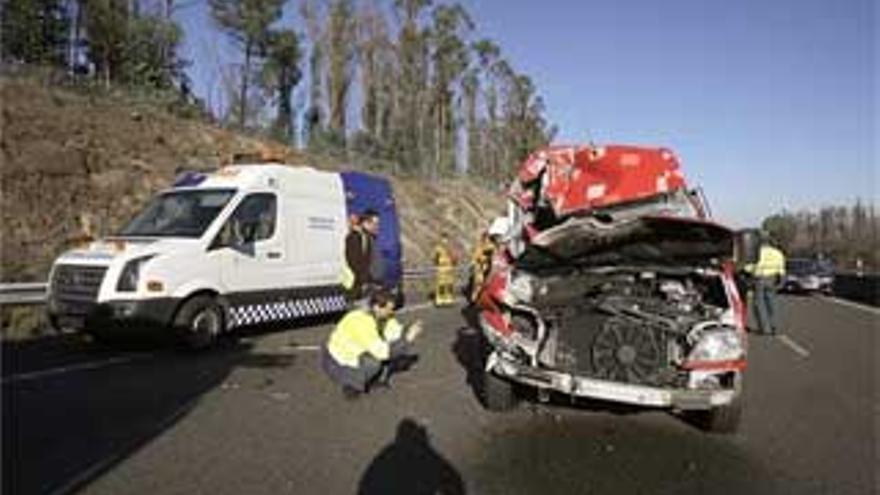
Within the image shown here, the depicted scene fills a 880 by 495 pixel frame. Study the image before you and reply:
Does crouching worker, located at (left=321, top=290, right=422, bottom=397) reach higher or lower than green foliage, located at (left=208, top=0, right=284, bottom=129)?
lower

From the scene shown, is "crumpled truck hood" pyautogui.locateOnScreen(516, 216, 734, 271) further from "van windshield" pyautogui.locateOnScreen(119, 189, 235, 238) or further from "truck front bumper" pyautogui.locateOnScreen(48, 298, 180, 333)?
"van windshield" pyautogui.locateOnScreen(119, 189, 235, 238)

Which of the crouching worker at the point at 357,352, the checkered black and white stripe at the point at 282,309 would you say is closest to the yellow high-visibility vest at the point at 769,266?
the checkered black and white stripe at the point at 282,309

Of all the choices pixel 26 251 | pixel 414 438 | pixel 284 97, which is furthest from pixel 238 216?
pixel 284 97

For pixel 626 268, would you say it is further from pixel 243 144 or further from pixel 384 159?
pixel 384 159

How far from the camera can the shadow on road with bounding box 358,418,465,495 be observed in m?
6.14

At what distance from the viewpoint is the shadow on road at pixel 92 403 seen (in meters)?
6.57

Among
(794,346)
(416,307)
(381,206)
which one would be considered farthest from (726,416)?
(416,307)

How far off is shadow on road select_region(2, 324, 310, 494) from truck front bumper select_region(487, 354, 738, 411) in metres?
2.82

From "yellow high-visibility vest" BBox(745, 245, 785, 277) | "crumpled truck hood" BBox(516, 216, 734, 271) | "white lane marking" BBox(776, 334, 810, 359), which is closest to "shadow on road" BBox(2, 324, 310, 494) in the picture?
"crumpled truck hood" BBox(516, 216, 734, 271)

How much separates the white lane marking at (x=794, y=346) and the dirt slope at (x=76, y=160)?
33.0 feet

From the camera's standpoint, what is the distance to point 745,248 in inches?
356

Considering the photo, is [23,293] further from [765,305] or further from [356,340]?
[765,305]

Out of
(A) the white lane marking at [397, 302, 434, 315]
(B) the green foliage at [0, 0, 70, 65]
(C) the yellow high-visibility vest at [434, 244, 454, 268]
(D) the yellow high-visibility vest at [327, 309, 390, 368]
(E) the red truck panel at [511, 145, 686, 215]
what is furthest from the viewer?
(B) the green foliage at [0, 0, 70, 65]

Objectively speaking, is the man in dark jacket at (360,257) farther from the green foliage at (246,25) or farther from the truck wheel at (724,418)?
the green foliage at (246,25)
